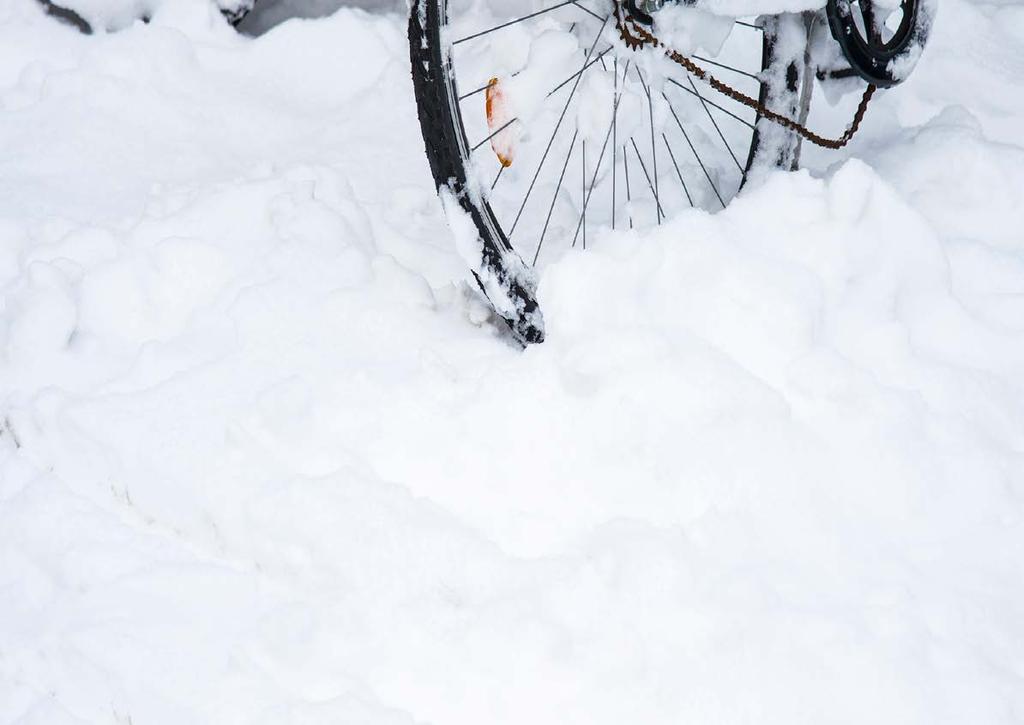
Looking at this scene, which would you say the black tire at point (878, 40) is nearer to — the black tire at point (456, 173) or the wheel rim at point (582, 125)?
the wheel rim at point (582, 125)

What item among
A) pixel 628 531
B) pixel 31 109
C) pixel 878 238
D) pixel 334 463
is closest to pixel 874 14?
pixel 878 238

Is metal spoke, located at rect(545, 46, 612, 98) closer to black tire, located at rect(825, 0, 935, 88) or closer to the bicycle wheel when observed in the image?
the bicycle wheel

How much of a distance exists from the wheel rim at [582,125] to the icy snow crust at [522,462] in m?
0.25

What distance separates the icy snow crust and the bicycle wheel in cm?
17

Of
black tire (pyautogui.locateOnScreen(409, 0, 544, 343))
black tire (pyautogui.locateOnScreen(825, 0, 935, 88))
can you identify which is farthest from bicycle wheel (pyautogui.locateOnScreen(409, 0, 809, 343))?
black tire (pyautogui.locateOnScreen(825, 0, 935, 88))

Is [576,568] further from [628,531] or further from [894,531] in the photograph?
[894,531]

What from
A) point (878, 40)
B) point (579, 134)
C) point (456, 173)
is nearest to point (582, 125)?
point (579, 134)

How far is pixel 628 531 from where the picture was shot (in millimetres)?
1771

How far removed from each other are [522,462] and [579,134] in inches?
31.8

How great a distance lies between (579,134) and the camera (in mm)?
2334

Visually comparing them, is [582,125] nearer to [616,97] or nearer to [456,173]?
[616,97]

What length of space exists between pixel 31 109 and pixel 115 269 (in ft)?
3.28

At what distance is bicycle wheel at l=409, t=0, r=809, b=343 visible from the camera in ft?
6.91

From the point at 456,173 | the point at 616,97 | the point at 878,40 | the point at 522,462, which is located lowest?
the point at 522,462
